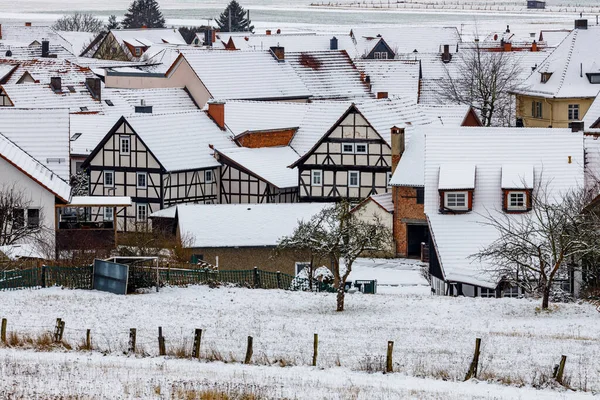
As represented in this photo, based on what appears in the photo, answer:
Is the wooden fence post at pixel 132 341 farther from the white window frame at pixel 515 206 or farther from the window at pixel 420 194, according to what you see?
the window at pixel 420 194

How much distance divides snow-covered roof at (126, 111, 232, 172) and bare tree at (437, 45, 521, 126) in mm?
18933

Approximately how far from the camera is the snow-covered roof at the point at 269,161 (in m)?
72.5

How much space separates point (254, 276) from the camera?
48156 millimetres

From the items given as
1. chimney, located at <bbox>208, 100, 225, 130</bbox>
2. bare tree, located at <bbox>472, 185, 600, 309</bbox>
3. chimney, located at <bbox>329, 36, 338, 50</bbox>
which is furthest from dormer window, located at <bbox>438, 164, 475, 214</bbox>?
chimney, located at <bbox>329, 36, 338, 50</bbox>

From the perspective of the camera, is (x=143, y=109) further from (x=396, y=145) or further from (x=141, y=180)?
(x=396, y=145)

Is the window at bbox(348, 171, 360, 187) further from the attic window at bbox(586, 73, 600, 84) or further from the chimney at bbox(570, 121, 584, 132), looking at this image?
the attic window at bbox(586, 73, 600, 84)

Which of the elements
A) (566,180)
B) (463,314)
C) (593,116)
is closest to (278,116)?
(593,116)

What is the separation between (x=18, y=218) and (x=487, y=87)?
4559 centimetres

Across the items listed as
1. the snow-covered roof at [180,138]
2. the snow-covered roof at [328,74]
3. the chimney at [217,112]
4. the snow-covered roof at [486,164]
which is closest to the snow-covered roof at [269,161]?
the snow-covered roof at [180,138]

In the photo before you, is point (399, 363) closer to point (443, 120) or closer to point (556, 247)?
point (556, 247)

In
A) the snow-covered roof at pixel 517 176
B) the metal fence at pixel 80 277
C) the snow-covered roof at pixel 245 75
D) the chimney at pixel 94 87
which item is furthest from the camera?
the snow-covered roof at pixel 245 75

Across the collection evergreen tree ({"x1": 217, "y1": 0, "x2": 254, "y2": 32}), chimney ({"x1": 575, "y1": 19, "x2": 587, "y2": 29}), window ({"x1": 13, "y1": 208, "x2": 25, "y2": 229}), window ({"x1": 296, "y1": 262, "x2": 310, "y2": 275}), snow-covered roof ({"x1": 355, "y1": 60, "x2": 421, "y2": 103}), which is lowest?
window ({"x1": 296, "y1": 262, "x2": 310, "y2": 275})

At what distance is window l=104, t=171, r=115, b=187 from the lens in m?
73.1

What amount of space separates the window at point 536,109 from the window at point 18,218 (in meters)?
47.4
